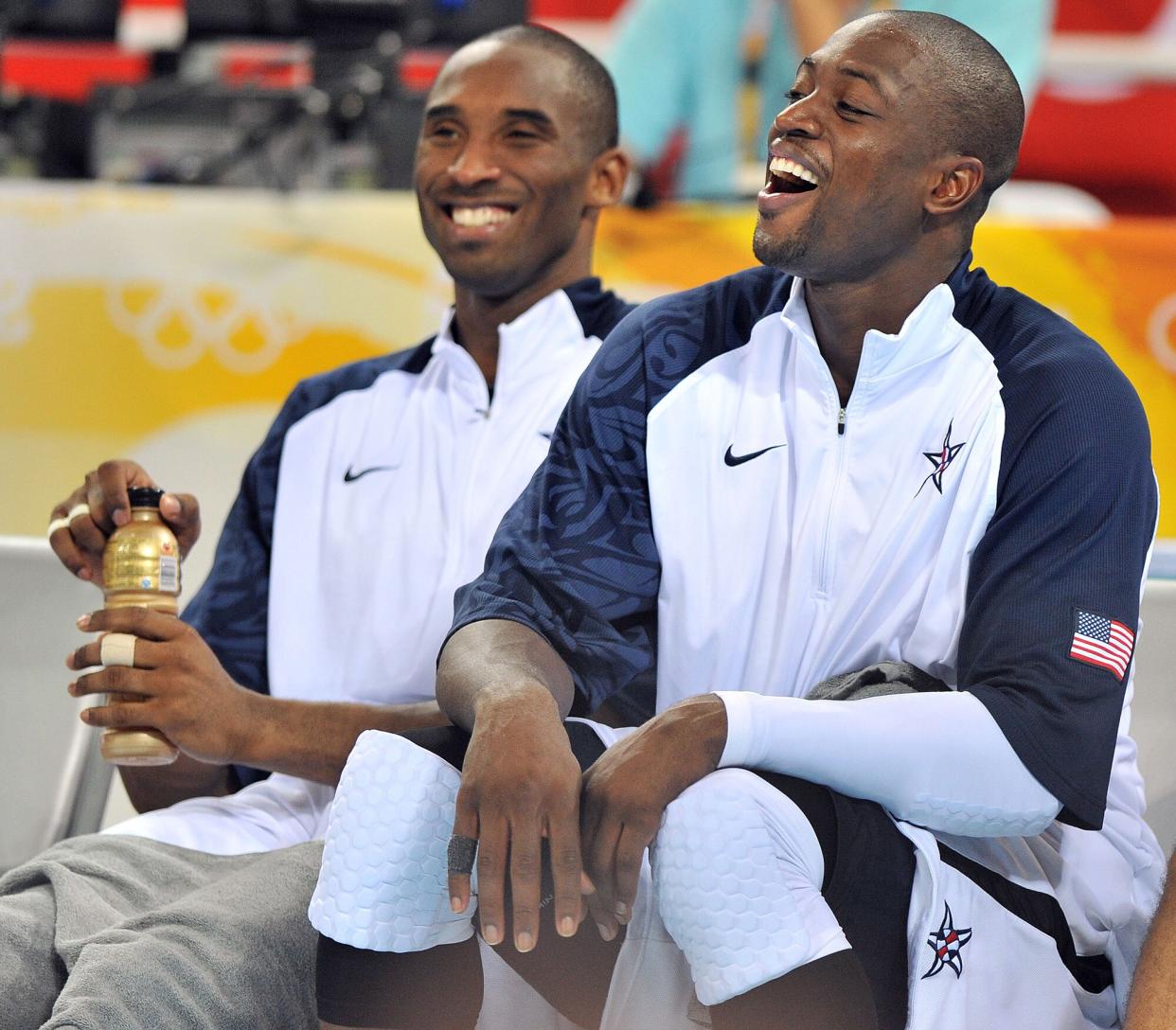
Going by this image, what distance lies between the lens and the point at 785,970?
127 cm

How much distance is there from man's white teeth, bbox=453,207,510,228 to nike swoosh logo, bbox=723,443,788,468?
735mm

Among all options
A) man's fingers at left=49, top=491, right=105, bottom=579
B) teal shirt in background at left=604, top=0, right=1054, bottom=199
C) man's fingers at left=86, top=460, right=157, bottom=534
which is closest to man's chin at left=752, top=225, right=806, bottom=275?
man's fingers at left=86, top=460, right=157, bottom=534

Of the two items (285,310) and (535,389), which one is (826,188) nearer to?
(535,389)

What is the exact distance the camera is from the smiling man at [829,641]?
1.36 metres

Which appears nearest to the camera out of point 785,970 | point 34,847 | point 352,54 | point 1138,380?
point 785,970

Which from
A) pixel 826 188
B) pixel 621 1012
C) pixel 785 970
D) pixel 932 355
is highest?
pixel 826 188

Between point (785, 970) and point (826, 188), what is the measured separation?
855 millimetres

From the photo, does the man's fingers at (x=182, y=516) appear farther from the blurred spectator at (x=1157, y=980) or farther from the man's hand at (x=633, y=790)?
the blurred spectator at (x=1157, y=980)

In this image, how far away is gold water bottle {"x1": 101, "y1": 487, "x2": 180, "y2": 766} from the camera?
1.78 metres

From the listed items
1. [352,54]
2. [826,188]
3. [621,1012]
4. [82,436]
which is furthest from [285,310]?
[621,1012]

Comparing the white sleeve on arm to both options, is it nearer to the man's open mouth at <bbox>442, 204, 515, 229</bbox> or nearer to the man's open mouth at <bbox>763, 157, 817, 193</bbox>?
the man's open mouth at <bbox>763, 157, 817, 193</bbox>

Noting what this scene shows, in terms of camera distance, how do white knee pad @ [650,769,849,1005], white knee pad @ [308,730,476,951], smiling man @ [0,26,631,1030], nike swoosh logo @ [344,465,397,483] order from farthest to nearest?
1. nike swoosh logo @ [344,465,397,483]
2. smiling man @ [0,26,631,1030]
3. white knee pad @ [308,730,476,951]
4. white knee pad @ [650,769,849,1005]

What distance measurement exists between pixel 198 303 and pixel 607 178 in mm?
1067

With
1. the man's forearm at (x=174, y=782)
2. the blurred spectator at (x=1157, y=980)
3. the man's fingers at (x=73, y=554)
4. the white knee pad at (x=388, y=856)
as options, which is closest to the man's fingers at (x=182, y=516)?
the man's fingers at (x=73, y=554)
